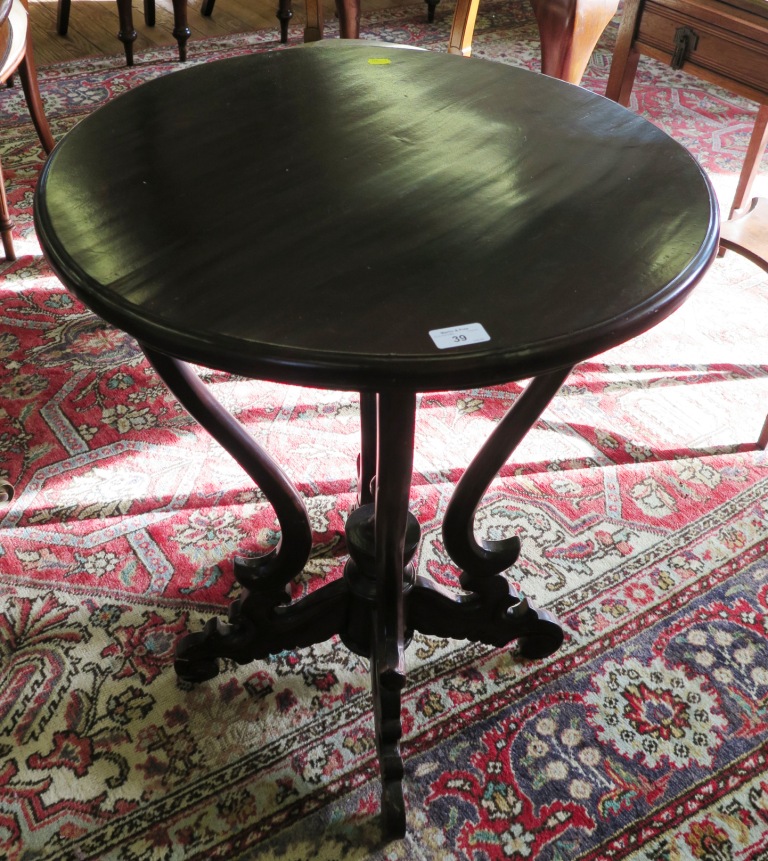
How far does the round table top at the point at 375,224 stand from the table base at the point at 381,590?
0.17 m

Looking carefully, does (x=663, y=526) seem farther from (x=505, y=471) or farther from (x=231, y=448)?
(x=231, y=448)

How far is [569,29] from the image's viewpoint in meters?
1.74

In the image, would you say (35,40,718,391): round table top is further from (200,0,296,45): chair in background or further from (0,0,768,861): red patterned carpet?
(200,0,296,45): chair in background

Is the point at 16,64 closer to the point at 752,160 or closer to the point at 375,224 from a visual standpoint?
the point at 375,224

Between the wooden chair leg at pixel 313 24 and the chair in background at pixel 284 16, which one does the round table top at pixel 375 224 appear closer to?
the wooden chair leg at pixel 313 24

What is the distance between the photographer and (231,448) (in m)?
0.99

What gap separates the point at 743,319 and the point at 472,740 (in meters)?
1.26

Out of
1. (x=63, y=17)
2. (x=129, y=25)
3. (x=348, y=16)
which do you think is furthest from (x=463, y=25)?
(x=63, y=17)

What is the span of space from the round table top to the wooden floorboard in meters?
2.22

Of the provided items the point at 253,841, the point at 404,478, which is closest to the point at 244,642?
the point at 253,841

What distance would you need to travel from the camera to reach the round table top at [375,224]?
0.69 meters

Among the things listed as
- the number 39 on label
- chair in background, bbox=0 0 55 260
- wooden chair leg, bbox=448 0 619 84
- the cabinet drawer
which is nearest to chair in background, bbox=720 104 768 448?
the cabinet drawer

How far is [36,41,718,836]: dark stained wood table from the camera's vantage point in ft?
2.28

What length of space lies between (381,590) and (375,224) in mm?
481
